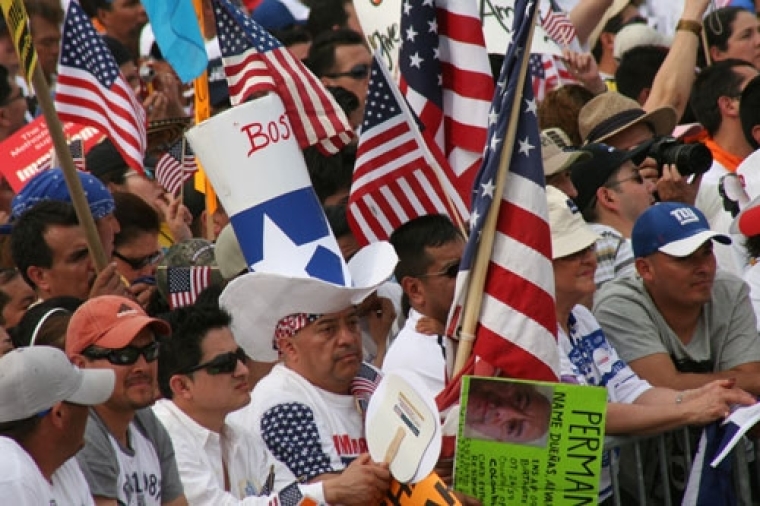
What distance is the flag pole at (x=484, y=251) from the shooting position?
676 cm

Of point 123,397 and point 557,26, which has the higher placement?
point 123,397

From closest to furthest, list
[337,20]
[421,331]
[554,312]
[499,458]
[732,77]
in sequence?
[499,458] < [554,312] < [421,331] < [732,77] < [337,20]

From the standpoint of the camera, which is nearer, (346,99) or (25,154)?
(25,154)

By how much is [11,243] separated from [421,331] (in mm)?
2369

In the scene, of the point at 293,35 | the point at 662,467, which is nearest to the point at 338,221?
the point at 662,467

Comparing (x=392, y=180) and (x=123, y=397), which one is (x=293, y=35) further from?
(x=123, y=397)

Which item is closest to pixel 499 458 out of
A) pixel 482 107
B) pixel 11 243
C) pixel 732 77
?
pixel 482 107

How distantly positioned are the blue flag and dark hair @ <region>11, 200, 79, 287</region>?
1311 millimetres

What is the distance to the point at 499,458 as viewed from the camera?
640cm

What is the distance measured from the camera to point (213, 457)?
7090 mm

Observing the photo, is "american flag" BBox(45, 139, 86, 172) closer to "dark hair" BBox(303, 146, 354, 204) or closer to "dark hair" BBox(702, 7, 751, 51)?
"dark hair" BBox(303, 146, 354, 204)

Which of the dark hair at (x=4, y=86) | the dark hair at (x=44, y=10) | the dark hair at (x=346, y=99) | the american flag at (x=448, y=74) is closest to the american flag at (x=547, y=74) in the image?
the dark hair at (x=346, y=99)

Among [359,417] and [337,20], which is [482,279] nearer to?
[359,417]

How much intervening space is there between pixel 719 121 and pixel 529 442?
4574mm
